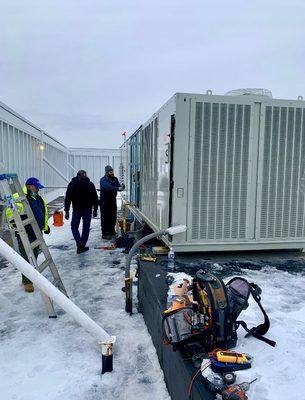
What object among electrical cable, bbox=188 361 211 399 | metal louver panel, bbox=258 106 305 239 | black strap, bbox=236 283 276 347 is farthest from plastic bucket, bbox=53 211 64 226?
electrical cable, bbox=188 361 211 399

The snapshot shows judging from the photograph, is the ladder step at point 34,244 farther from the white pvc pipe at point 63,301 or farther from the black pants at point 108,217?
the black pants at point 108,217

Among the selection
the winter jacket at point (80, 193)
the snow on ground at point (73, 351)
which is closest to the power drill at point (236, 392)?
the snow on ground at point (73, 351)

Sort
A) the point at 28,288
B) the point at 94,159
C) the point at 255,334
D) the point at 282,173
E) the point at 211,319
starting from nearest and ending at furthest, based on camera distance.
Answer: the point at 211,319 → the point at 255,334 → the point at 282,173 → the point at 28,288 → the point at 94,159

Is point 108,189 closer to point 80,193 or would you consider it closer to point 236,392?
point 80,193

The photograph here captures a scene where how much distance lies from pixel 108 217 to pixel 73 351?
5.35 m

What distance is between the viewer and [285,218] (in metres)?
4.85

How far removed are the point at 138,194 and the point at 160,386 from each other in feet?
17.0

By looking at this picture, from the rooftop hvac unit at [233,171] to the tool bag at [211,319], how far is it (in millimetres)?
2095

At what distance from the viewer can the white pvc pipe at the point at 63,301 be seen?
2.91m

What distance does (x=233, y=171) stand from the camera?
462 centimetres

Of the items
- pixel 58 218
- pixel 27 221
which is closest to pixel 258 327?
pixel 27 221

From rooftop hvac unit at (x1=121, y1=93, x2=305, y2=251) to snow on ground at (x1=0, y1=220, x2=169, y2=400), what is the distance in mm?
1306

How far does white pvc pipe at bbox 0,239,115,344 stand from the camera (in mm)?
2912

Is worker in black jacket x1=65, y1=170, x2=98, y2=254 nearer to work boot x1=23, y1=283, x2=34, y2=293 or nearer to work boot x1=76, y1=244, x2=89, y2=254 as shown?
work boot x1=76, y1=244, x2=89, y2=254
